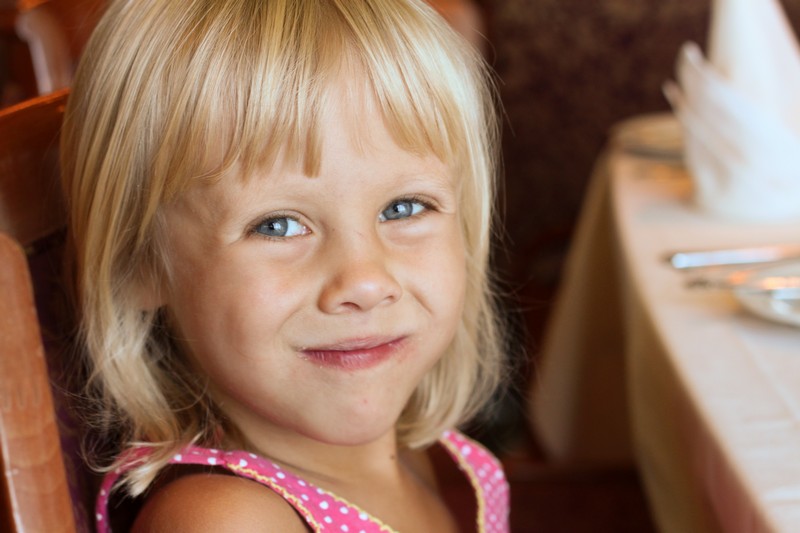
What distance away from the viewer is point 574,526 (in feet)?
5.88

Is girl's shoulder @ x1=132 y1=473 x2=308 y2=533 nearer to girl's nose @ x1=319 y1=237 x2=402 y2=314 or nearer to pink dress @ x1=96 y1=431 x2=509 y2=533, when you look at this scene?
pink dress @ x1=96 y1=431 x2=509 y2=533

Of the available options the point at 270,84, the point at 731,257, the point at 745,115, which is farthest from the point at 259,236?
the point at 745,115

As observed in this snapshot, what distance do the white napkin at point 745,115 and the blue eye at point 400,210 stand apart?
876 millimetres

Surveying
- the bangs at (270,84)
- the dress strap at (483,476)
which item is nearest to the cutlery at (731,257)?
the dress strap at (483,476)

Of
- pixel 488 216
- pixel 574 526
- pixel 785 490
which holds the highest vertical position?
pixel 488 216

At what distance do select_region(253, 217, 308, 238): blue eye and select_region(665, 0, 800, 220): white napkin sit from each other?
3.30 feet

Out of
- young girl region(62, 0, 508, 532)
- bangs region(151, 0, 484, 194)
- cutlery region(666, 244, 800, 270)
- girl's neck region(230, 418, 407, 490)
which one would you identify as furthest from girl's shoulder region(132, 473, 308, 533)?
cutlery region(666, 244, 800, 270)

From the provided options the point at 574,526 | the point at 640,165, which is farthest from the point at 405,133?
the point at 640,165

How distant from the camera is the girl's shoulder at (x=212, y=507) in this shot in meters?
0.79

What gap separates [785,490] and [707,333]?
0.37 m

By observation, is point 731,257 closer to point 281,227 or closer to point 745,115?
point 745,115

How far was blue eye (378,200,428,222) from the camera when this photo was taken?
944mm

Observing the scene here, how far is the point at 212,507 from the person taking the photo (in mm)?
801

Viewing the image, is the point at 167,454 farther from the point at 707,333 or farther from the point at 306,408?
the point at 707,333
